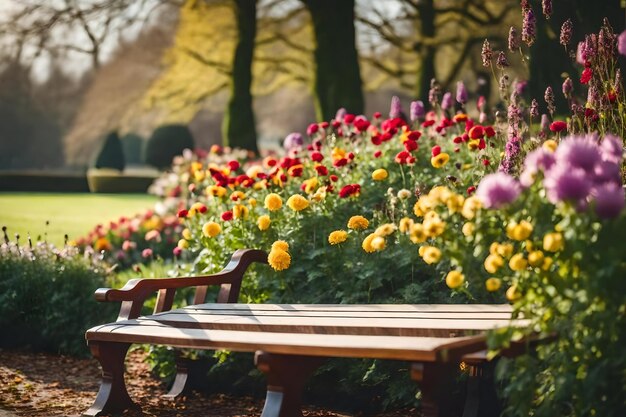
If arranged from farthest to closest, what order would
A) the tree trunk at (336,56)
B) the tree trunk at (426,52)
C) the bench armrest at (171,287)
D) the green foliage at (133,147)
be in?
the green foliage at (133,147)
the tree trunk at (426,52)
the tree trunk at (336,56)
the bench armrest at (171,287)

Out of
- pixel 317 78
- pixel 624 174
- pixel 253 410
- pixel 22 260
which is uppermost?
pixel 317 78

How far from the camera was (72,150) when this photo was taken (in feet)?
69.0

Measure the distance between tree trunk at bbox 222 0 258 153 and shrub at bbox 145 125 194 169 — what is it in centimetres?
1119

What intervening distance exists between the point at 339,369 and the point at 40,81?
66.8ft

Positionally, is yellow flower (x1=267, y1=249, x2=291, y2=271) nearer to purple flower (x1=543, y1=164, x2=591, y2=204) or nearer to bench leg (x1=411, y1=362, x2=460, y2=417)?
bench leg (x1=411, y1=362, x2=460, y2=417)

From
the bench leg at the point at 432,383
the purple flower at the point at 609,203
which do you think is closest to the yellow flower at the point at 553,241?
the purple flower at the point at 609,203

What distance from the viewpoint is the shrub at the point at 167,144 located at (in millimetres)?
26609

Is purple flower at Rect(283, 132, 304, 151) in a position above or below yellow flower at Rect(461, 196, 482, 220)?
above

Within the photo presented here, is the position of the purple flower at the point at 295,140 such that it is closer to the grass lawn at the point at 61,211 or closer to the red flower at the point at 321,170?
the red flower at the point at 321,170

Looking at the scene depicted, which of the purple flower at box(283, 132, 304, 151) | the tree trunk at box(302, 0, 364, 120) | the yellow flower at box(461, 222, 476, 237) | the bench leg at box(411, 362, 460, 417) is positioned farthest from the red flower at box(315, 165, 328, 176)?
the tree trunk at box(302, 0, 364, 120)

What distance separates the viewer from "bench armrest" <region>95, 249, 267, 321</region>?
4250 millimetres

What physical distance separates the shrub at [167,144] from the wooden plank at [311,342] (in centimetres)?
2306

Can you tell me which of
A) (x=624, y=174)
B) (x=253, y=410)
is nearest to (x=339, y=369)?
(x=253, y=410)

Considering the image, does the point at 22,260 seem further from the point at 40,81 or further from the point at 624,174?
the point at 40,81
